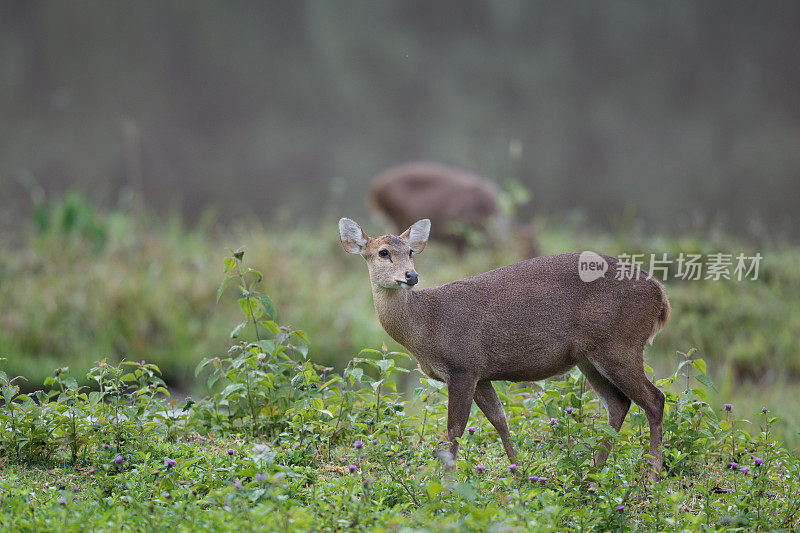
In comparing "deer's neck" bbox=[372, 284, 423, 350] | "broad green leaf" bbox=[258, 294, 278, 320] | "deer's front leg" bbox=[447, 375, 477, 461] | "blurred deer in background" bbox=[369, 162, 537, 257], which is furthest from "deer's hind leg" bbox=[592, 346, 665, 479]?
"blurred deer in background" bbox=[369, 162, 537, 257]

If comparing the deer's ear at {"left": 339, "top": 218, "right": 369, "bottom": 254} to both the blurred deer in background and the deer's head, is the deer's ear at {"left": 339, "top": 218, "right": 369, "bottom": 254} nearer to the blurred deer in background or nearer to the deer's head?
the deer's head

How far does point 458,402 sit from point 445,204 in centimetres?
506

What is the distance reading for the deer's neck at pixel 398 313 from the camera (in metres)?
3.78

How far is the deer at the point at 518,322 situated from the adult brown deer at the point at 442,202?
4.62m

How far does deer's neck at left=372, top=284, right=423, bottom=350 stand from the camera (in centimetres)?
378

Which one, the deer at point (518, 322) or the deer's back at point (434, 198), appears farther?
the deer's back at point (434, 198)

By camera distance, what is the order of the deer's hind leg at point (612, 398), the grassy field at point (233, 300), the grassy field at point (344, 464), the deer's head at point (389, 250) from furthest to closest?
1. the grassy field at point (233, 300)
2. the deer's hind leg at point (612, 398)
3. the deer's head at point (389, 250)
4. the grassy field at point (344, 464)

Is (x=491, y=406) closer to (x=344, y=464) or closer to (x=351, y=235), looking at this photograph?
(x=344, y=464)

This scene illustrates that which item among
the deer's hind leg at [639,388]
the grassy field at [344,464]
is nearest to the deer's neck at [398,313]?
the grassy field at [344,464]

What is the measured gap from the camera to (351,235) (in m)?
3.81

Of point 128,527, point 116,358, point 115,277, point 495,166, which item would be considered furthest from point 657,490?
point 495,166

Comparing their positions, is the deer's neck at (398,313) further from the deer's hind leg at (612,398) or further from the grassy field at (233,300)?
the grassy field at (233,300)

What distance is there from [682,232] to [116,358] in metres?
5.44

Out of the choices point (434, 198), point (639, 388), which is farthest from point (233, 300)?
point (639, 388)
